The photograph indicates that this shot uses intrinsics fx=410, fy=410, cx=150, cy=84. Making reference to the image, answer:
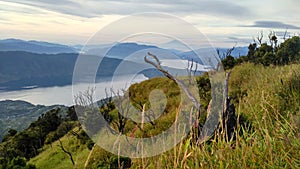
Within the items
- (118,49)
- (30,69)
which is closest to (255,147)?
→ (118,49)

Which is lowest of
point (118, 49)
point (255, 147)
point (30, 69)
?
point (30, 69)

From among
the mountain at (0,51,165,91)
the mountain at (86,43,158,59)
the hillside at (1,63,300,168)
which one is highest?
the mountain at (86,43,158,59)

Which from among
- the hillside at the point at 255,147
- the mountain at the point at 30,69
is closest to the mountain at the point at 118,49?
the hillside at the point at 255,147

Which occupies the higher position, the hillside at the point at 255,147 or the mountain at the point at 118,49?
the mountain at the point at 118,49

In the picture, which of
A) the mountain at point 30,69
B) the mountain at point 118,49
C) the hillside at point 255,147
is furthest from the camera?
the mountain at point 30,69

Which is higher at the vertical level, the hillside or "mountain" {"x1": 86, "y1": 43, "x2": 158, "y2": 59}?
"mountain" {"x1": 86, "y1": 43, "x2": 158, "y2": 59}

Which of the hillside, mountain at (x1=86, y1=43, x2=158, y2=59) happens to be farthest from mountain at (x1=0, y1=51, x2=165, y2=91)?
mountain at (x1=86, y1=43, x2=158, y2=59)

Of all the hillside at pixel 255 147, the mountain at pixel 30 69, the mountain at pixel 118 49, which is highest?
the mountain at pixel 118 49

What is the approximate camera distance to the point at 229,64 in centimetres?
1538

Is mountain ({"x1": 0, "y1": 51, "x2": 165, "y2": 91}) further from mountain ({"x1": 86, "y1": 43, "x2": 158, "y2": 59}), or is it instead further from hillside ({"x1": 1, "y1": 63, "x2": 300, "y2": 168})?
mountain ({"x1": 86, "y1": 43, "x2": 158, "y2": 59})

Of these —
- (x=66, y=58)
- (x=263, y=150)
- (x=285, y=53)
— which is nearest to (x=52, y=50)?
(x=66, y=58)

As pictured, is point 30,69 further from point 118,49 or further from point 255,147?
point 255,147

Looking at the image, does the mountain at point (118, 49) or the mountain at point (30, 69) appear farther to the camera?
the mountain at point (30, 69)

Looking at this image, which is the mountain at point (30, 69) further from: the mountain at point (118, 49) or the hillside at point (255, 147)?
the mountain at point (118, 49)
